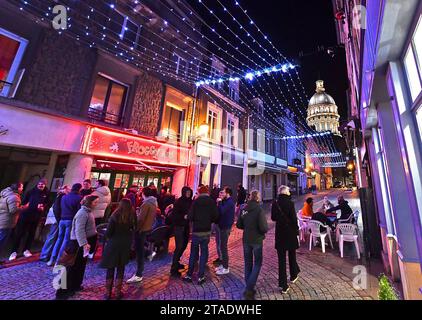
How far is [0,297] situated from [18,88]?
552 cm

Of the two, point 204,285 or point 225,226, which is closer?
point 204,285

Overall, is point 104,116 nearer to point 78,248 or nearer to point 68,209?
point 68,209

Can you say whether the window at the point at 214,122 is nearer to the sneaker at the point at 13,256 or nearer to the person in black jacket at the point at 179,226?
the person in black jacket at the point at 179,226

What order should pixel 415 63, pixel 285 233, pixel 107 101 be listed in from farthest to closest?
pixel 107 101
pixel 285 233
pixel 415 63

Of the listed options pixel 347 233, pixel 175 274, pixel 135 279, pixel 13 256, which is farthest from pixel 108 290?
pixel 347 233

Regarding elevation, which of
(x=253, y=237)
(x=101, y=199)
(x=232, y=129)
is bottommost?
(x=253, y=237)

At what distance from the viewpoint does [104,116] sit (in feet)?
26.0

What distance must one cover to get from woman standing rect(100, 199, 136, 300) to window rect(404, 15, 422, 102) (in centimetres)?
440

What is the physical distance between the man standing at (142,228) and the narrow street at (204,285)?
0.22m

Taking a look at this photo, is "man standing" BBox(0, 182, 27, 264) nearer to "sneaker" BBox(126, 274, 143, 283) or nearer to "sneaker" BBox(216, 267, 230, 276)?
"sneaker" BBox(126, 274, 143, 283)

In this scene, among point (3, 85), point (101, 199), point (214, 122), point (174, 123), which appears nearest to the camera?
point (3, 85)

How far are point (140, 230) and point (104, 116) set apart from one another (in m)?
5.76

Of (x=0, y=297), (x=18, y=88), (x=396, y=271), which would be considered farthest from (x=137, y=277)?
(x=18, y=88)
